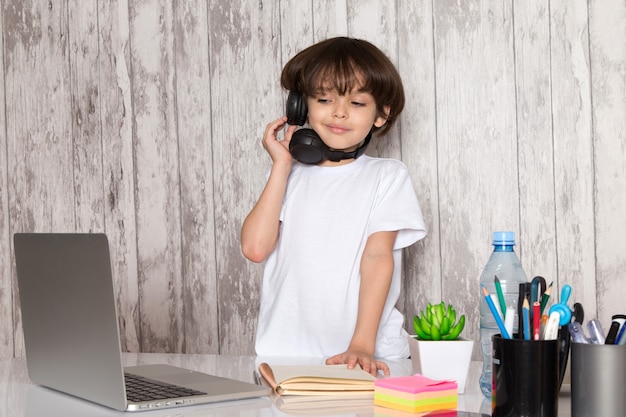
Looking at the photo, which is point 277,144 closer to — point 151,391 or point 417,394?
point 151,391

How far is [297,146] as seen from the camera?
6.08 ft

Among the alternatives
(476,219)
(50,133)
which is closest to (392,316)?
(476,219)

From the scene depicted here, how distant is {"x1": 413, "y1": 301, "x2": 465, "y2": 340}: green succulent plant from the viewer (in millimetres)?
1105

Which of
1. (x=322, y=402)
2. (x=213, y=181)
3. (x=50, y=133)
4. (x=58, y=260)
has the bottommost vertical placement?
(x=322, y=402)

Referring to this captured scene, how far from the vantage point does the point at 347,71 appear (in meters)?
1.80

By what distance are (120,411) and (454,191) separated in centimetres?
124

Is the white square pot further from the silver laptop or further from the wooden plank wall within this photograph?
the wooden plank wall

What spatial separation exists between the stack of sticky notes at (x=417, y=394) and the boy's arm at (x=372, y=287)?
565 millimetres

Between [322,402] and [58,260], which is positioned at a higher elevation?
[58,260]

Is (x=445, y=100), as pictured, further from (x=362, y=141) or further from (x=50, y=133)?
(x=50, y=133)

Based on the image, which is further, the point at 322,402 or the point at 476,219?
the point at 476,219

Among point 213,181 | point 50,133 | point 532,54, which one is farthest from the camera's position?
point 50,133

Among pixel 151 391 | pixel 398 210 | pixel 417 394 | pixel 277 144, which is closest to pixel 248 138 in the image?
pixel 277 144

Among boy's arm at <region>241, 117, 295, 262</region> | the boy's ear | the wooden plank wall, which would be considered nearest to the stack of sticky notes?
boy's arm at <region>241, 117, 295, 262</region>
